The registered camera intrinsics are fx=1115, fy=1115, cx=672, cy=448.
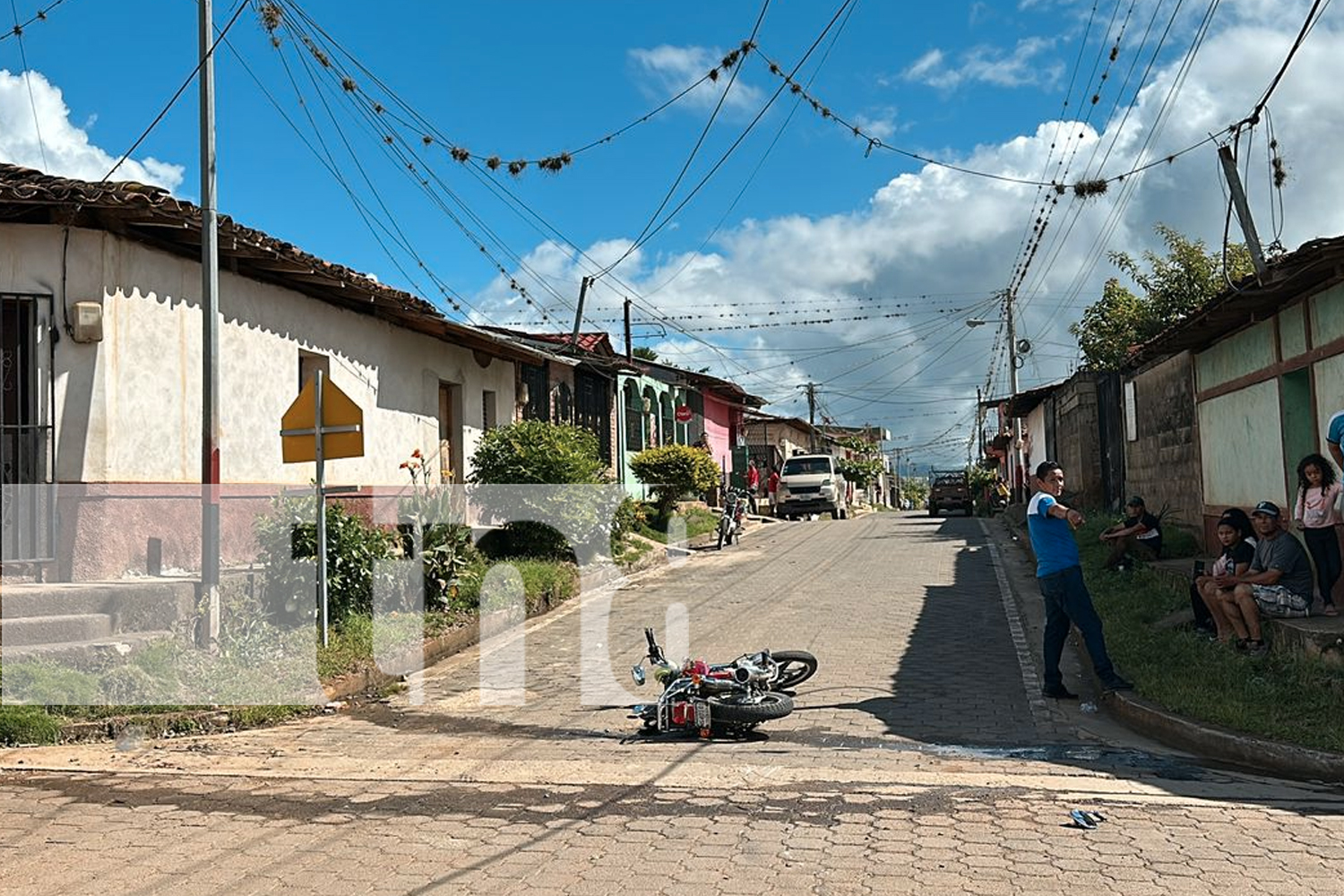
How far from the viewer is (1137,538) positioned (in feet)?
45.3

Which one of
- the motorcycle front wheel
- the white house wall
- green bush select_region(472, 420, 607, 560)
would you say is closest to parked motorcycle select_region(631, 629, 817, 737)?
the motorcycle front wheel

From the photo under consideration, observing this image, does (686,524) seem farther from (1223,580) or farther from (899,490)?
(899,490)

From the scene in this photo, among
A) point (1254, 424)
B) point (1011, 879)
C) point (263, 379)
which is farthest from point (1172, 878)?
point (263, 379)

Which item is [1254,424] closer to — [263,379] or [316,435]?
[316,435]

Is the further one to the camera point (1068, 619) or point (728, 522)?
point (728, 522)

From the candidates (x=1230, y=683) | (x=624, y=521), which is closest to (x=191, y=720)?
(x=1230, y=683)

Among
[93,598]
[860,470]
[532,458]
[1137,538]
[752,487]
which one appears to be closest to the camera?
[93,598]

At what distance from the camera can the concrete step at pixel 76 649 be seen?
8758mm

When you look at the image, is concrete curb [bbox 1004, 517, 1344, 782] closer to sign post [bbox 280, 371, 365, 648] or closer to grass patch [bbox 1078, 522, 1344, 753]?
grass patch [bbox 1078, 522, 1344, 753]

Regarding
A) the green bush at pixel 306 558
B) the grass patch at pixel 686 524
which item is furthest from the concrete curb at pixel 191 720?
the grass patch at pixel 686 524

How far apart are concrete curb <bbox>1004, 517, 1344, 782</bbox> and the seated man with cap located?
5722 millimetres

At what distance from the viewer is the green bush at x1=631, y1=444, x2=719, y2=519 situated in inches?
1013

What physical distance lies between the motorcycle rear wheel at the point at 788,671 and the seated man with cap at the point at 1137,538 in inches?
250

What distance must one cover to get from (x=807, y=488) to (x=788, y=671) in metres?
26.6
